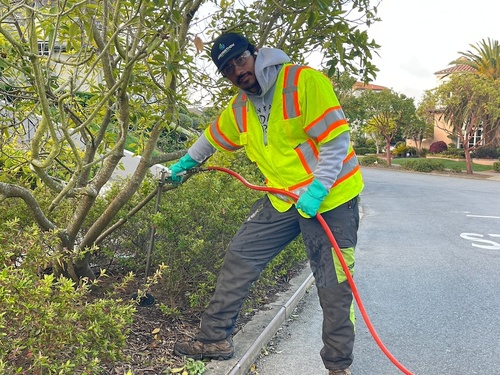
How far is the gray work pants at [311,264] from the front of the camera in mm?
2877

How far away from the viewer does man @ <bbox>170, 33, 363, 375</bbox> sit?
110 inches

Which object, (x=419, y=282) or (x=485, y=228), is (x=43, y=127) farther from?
(x=485, y=228)

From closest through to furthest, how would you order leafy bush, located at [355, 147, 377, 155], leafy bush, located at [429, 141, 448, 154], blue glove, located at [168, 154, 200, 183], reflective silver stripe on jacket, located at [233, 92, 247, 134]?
reflective silver stripe on jacket, located at [233, 92, 247, 134], blue glove, located at [168, 154, 200, 183], leafy bush, located at [429, 141, 448, 154], leafy bush, located at [355, 147, 377, 155]

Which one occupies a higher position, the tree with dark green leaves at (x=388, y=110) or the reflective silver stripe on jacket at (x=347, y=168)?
the tree with dark green leaves at (x=388, y=110)

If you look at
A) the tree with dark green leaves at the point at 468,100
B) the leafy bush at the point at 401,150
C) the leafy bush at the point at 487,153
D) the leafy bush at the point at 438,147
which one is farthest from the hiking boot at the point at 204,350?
the leafy bush at the point at 401,150

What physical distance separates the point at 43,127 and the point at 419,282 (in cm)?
417

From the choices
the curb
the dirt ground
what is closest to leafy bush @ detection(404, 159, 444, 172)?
the curb

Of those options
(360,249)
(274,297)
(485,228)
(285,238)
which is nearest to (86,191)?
(285,238)

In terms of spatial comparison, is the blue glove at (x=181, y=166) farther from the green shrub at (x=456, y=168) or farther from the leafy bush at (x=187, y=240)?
the green shrub at (x=456, y=168)

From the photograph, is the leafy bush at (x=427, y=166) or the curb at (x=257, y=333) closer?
the curb at (x=257, y=333)

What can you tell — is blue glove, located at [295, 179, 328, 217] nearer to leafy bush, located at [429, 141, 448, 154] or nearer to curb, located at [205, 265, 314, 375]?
curb, located at [205, 265, 314, 375]

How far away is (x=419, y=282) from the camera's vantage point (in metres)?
5.37

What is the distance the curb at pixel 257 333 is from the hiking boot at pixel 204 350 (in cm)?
5

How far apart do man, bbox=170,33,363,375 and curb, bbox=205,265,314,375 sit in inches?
4.1
